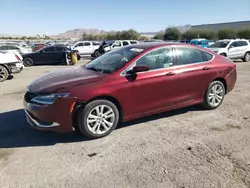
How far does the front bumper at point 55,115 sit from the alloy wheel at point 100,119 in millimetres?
332

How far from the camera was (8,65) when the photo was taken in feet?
34.6

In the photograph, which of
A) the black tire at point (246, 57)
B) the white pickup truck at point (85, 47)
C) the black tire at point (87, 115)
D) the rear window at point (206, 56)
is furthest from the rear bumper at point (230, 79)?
the white pickup truck at point (85, 47)

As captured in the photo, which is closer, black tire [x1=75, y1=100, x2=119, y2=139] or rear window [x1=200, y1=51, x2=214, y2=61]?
black tire [x1=75, y1=100, x2=119, y2=139]

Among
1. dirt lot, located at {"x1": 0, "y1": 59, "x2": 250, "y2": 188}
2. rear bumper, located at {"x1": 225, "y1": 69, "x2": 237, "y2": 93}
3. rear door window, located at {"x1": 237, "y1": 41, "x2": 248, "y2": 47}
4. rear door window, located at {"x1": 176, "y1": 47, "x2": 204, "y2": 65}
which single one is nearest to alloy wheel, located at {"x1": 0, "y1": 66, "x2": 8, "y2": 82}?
dirt lot, located at {"x1": 0, "y1": 59, "x2": 250, "y2": 188}

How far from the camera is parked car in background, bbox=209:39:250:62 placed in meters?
15.5

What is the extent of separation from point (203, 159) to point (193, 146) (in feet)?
1.38

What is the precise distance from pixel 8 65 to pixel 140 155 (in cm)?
Answer: 890

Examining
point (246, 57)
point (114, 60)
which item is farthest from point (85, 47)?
point (114, 60)

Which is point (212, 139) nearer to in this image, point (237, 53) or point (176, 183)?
point (176, 183)

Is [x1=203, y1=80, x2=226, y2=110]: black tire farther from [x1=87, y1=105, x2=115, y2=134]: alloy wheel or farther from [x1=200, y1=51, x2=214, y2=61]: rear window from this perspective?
[x1=87, y1=105, x2=115, y2=134]: alloy wheel

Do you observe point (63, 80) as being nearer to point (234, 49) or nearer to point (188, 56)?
point (188, 56)

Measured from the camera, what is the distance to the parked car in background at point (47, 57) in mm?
17562

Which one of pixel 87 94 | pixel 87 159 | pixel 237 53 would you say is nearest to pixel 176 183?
pixel 87 159

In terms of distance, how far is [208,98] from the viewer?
546 cm
